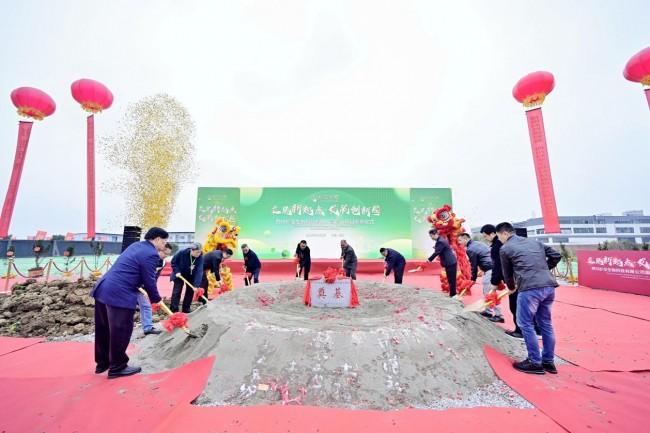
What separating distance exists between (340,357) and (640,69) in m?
11.0

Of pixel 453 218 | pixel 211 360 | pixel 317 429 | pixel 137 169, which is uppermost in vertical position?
pixel 137 169

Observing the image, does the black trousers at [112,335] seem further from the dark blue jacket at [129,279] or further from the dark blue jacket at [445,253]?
the dark blue jacket at [445,253]

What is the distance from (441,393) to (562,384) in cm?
105

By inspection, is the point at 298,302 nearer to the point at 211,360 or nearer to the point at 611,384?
the point at 211,360

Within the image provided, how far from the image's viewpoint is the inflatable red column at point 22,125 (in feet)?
33.6

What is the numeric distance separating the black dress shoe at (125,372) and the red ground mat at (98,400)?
58 millimetres

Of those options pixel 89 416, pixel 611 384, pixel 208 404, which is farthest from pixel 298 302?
pixel 611 384

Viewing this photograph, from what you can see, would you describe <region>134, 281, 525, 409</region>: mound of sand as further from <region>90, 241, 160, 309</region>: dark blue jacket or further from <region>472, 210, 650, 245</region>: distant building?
<region>472, 210, 650, 245</region>: distant building

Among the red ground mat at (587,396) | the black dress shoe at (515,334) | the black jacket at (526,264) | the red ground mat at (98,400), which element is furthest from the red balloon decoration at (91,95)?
the black dress shoe at (515,334)

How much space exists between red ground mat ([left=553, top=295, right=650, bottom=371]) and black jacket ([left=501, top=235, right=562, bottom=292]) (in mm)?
922

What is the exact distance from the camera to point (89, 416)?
6.08 ft

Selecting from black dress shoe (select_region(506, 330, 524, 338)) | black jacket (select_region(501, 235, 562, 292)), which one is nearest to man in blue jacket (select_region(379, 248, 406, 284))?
black dress shoe (select_region(506, 330, 524, 338))

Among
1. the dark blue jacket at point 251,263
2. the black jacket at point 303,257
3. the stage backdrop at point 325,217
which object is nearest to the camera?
the dark blue jacket at point 251,263

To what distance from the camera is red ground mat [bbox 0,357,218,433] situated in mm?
1761
